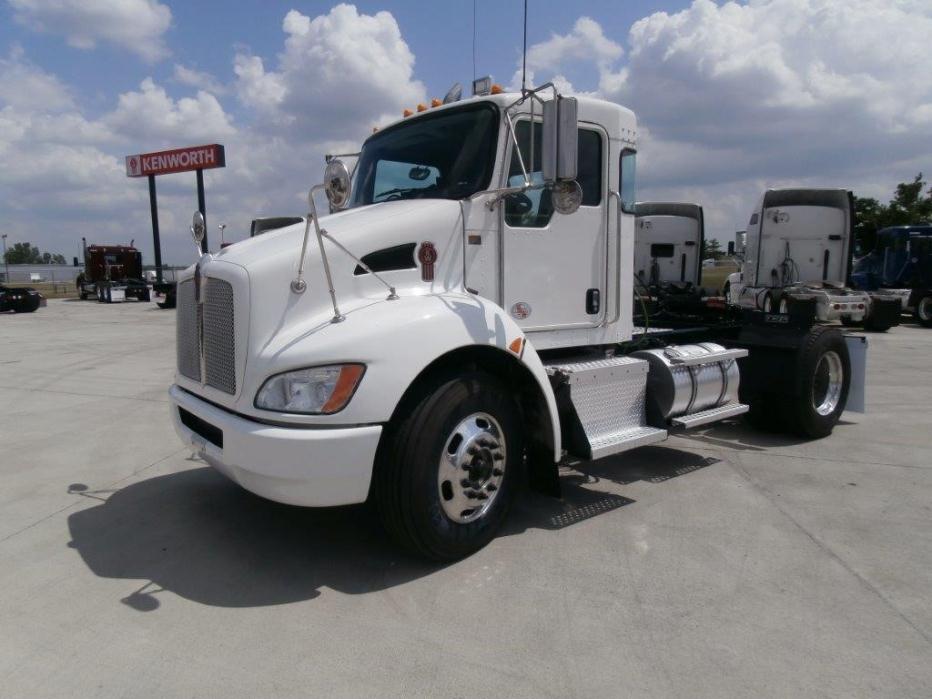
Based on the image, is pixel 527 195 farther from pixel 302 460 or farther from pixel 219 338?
pixel 302 460

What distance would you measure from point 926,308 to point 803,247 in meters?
10.7

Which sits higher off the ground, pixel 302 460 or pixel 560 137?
pixel 560 137

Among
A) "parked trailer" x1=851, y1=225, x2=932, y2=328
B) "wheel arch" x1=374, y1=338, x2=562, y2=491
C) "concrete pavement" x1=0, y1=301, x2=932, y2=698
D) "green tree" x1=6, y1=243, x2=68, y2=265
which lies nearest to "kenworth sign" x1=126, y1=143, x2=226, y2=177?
"parked trailer" x1=851, y1=225, x2=932, y2=328

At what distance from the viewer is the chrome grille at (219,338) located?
3.46 m

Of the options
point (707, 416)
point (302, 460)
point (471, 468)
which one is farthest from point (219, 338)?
point (707, 416)

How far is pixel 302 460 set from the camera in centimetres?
312

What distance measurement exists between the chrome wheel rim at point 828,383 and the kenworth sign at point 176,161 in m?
39.1

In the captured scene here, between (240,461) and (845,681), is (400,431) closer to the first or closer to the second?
(240,461)

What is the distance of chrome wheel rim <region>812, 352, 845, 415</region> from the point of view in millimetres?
6570

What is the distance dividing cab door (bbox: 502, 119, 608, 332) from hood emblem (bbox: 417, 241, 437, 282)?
531 mm

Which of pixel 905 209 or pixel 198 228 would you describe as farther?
pixel 905 209

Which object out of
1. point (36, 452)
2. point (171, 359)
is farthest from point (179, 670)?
point (171, 359)

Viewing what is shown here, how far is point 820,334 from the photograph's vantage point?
6379 mm

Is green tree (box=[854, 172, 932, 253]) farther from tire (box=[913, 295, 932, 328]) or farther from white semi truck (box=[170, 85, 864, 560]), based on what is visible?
white semi truck (box=[170, 85, 864, 560])
